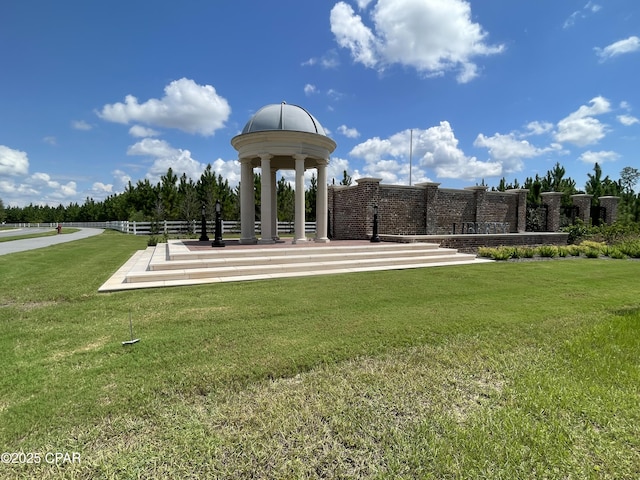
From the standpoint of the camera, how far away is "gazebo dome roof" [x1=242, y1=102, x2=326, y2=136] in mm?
12281

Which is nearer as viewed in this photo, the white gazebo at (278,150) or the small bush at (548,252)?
the white gazebo at (278,150)

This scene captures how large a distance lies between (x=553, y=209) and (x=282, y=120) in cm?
1759

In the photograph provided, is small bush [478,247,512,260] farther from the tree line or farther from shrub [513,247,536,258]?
the tree line

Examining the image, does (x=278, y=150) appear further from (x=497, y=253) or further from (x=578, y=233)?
(x=578, y=233)

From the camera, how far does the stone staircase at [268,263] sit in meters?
8.06

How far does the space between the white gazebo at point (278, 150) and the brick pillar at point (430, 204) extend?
5.99 m

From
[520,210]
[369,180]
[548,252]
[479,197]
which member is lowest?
[548,252]

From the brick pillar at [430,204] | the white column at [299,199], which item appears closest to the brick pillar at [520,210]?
the brick pillar at [430,204]

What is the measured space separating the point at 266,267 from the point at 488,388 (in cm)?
699

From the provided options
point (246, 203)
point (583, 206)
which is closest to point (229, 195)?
point (246, 203)

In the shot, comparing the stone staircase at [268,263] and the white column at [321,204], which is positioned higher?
the white column at [321,204]

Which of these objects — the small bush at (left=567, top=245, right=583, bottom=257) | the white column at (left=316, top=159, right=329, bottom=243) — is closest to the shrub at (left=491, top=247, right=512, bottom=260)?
the small bush at (left=567, top=245, right=583, bottom=257)

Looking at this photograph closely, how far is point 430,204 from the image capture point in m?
16.8

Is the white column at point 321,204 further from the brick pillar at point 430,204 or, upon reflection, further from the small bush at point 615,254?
the small bush at point 615,254
